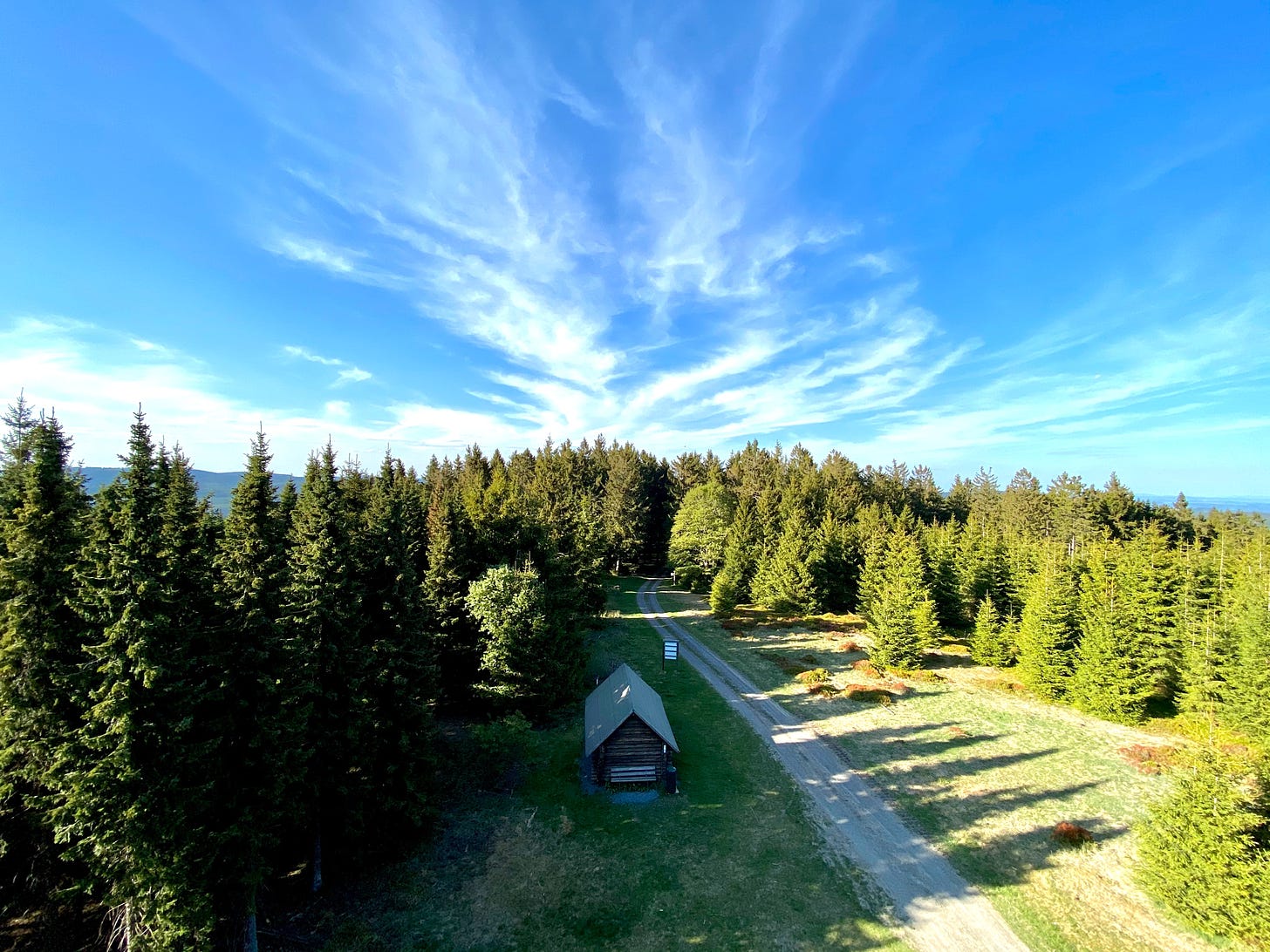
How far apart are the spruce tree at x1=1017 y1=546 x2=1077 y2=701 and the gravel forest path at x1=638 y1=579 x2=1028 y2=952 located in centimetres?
1943

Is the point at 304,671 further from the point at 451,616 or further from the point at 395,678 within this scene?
the point at 451,616

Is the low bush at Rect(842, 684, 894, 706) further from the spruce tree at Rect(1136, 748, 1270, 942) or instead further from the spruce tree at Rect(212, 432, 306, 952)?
the spruce tree at Rect(212, 432, 306, 952)

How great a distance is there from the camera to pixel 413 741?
20.4 meters

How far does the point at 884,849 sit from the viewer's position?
20281 millimetres

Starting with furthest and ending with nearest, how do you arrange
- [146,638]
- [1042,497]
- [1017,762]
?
[1042,497], [1017,762], [146,638]

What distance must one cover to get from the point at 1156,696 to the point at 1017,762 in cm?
1996

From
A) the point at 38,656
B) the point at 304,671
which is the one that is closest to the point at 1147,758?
the point at 304,671

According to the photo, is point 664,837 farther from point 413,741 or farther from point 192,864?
point 192,864

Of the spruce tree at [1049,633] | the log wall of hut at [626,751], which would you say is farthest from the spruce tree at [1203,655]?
the log wall of hut at [626,751]

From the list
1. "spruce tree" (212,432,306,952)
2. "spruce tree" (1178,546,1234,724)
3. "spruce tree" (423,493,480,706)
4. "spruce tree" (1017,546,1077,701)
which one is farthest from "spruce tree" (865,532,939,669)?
"spruce tree" (212,432,306,952)

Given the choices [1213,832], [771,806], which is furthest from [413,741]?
[1213,832]

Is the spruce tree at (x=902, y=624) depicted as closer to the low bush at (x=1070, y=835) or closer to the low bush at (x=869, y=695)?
the low bush at (x=869, y=695)

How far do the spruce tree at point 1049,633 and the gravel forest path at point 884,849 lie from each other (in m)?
19.4

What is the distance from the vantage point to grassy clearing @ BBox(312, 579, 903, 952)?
16422mm
